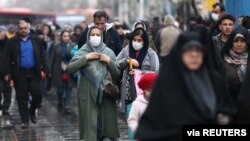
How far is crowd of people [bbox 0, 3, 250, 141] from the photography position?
5.57 m

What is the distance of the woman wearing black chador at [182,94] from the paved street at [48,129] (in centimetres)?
610

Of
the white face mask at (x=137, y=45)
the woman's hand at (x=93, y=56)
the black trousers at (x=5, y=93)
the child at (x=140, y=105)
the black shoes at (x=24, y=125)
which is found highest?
the white face mask at (x=137, y=45)

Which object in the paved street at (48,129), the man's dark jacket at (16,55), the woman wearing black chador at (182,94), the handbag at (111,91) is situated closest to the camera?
the woman wearing black chador at (182,94)

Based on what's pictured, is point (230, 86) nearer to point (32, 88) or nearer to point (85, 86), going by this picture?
point (85, 86)

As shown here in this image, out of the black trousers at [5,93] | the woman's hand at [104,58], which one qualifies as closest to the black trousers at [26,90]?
the black trousers at [5,93]

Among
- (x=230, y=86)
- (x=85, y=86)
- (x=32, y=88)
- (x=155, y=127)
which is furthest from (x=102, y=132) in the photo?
(x=155, y=127)

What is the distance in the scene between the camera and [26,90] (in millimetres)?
12852

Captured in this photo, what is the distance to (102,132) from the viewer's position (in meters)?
9.91

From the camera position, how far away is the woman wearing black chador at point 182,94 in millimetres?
5523

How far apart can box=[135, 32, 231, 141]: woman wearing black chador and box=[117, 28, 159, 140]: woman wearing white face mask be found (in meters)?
4.12

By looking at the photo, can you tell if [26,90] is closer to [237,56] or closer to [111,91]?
[111,91]

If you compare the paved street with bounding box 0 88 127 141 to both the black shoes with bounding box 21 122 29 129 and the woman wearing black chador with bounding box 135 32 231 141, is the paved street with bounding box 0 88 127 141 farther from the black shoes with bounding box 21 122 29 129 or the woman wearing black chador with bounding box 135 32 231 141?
the woman wearing black chador with bounding box 135 32 231 141

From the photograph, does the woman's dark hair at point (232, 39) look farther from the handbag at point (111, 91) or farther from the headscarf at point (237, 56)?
the handbag at point (111, 91)

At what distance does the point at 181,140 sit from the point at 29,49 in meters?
7.41
